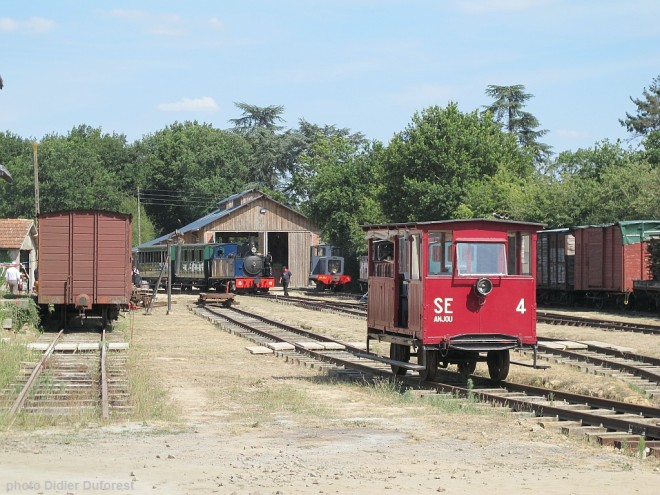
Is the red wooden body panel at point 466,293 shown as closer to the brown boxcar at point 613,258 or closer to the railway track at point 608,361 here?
the railway track at point 608,361

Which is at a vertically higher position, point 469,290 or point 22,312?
point 469,290

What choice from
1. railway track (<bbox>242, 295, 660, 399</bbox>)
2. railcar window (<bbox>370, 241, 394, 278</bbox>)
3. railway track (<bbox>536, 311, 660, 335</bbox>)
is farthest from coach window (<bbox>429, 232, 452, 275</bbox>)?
railway track (<bbox>536, 311, 660, 335</bbox>)

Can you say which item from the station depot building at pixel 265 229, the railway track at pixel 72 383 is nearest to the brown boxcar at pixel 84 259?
the railway track at pixel 72 383

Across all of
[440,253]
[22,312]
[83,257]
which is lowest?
[22,312]

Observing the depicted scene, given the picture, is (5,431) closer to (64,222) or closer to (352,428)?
(352,428)

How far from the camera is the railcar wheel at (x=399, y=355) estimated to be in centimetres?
1658

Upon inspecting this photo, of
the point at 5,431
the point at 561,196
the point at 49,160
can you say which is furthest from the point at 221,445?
the point at 49,160

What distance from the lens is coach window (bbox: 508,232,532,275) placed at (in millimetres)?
15305

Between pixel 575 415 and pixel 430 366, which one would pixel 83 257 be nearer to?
pixel 430 366

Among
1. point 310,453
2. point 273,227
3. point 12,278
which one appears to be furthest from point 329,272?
point 310,453

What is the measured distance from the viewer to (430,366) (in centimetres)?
1566

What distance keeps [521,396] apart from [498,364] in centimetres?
137

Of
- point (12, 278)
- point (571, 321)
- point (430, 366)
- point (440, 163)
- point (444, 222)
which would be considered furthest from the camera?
point (440, 163)

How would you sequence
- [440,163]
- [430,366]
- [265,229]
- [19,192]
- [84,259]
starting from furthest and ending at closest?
[19,192]
[265,229]
[440,163]
[84,259]
[430,366]
